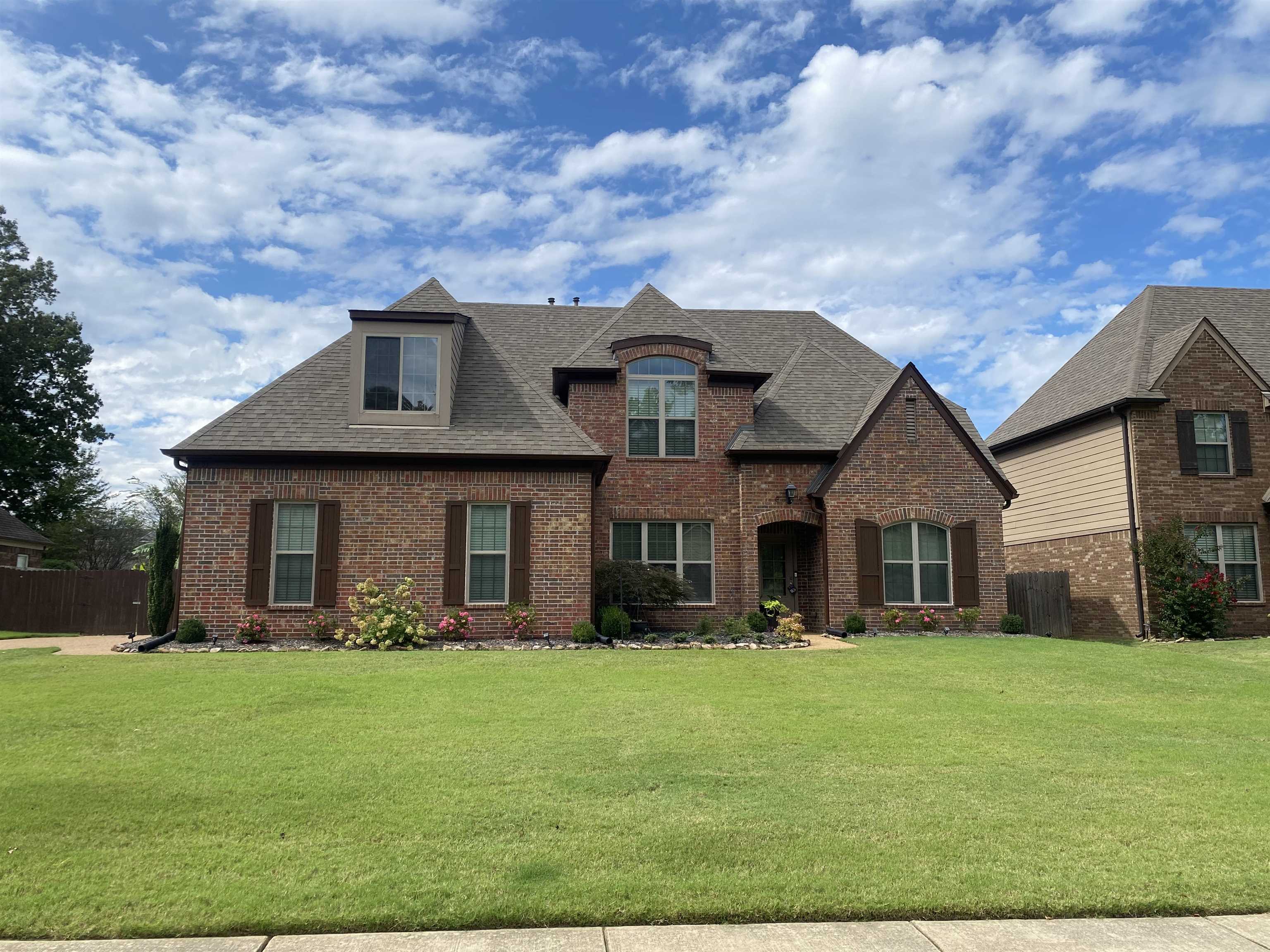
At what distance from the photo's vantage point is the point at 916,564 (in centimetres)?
1730

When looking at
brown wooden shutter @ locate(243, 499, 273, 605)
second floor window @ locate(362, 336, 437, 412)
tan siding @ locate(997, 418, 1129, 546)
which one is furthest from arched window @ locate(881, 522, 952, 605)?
brown wooden shutter @ locate(243, 499, 273, 605)

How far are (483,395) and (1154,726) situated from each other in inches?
491

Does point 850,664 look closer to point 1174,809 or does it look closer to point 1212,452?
point 1174,809

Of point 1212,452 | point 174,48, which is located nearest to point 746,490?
point 1212,452

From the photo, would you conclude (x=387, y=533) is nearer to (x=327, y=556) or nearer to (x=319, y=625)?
(x=327, y=556)

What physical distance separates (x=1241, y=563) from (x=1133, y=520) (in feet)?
8.86

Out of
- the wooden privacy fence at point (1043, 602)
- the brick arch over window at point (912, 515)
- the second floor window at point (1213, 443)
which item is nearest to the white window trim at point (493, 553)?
the brick arch over window at point (912, 515)

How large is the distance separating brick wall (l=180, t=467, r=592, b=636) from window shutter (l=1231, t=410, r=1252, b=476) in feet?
47.3

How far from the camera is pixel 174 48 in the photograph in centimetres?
1218

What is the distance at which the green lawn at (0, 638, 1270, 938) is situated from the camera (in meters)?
3.97

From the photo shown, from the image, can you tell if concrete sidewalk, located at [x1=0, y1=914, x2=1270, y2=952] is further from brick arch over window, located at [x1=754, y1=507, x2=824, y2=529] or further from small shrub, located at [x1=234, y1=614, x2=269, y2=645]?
brick arch over window, located at [x1=754, y1=507, x2=824, y2=529]

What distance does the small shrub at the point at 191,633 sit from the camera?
1434cm

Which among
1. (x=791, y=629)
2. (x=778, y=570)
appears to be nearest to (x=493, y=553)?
(x=791, y=629)

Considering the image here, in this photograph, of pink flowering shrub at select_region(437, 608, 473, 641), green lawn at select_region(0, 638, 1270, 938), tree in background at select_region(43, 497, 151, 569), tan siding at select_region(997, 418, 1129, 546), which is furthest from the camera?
tree in background at select_region(43, 497, 151, 569)
